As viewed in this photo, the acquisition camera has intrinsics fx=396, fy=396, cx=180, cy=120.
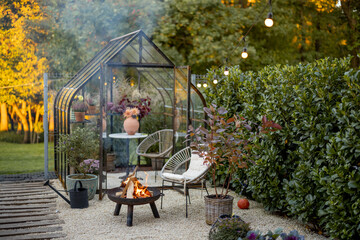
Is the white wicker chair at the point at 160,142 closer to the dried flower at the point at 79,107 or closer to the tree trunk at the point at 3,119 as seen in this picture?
the dried flower at the point at 79,107

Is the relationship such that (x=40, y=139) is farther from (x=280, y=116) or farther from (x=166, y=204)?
(x=280, y=116)

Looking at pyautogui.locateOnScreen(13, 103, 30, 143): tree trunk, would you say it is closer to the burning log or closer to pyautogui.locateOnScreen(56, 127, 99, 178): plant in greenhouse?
pyautogui.locateOnScreen(56, 127, 99, 178): plant in greenhouse

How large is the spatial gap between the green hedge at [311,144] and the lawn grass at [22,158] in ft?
21.9

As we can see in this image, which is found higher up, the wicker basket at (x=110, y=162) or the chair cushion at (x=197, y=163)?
the chair cushion at (x=197, y=163)

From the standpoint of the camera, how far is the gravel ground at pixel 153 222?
16.6 feet

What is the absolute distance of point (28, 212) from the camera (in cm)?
600

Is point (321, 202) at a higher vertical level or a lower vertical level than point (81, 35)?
lower

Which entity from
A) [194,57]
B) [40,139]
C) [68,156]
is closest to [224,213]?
[68,156]

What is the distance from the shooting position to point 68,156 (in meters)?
7.10

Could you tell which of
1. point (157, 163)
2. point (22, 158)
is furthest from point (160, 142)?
point (22, 158)

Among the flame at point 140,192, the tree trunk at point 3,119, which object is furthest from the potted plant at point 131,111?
the tree trunk at point 3,119

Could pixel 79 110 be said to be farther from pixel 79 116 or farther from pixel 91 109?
pixel 91 109

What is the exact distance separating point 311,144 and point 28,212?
4222mm

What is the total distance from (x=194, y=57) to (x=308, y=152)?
9.20 metres
